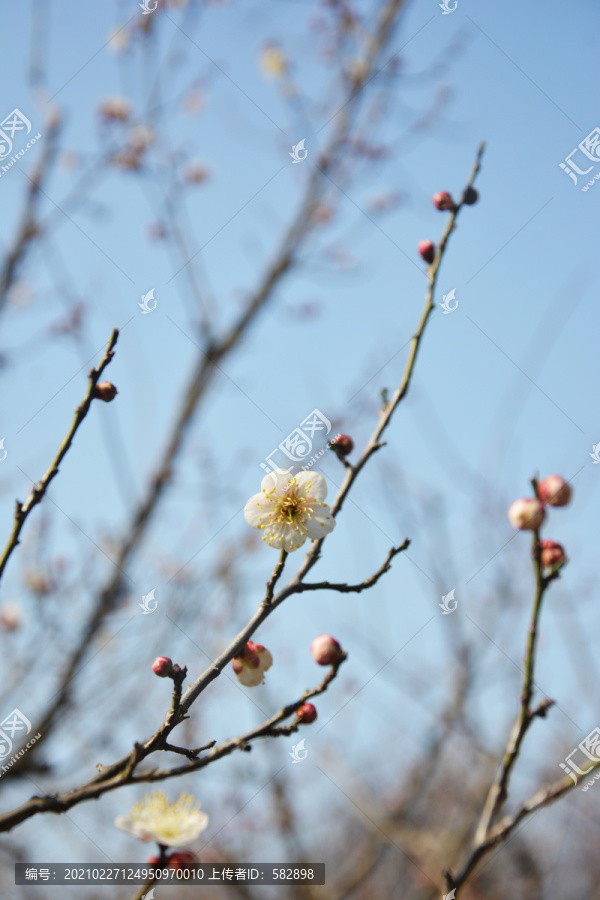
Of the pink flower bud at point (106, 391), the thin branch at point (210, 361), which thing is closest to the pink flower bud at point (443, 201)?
the pink flower bud at point (106, 391)

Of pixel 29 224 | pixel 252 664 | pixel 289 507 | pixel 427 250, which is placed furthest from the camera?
pixel 29 224

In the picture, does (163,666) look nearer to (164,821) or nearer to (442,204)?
(164,821)

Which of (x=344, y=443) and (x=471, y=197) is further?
(x=471, y=197)

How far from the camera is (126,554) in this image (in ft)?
13.7

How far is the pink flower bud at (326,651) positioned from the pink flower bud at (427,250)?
1029 millimetres

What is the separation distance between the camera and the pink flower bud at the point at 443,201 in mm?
1804

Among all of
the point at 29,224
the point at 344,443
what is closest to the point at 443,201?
the point at 344,443

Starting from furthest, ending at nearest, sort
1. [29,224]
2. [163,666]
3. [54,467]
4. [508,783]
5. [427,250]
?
[29,224] < [427,250] < [163,666] < [54,467] < [508,783]

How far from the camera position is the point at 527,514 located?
48.5 inches

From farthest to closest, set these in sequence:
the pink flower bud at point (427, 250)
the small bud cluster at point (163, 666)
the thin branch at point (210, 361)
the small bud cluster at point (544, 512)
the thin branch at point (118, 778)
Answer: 1. the thin branch at point (210, 361)
2. the pink flower bud at point (427, 250)
3. the small bud cluster at point (163, 666)
4. the small bud cluster at point (544, 512)
5. the thin branch at point (118, 778)

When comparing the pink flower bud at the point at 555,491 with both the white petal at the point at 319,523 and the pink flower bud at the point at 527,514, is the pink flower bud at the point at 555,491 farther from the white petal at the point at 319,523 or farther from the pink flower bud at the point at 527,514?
the white petal at the point at 319,523

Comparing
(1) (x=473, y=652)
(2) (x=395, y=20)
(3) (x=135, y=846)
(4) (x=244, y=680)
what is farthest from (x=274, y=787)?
(2) (x=395, y=20)

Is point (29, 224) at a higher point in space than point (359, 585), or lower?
higher

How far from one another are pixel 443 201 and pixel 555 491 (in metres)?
0.93
